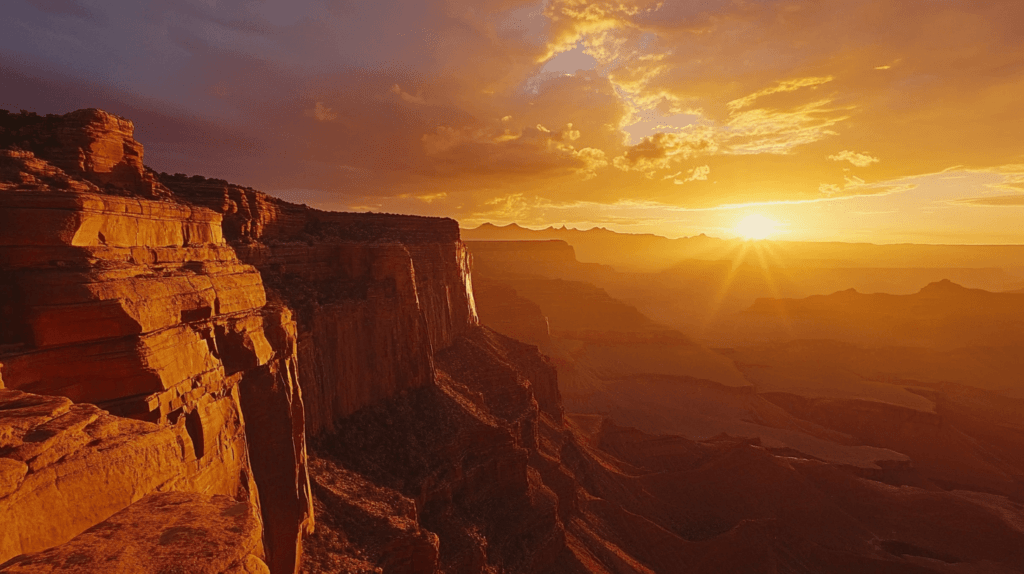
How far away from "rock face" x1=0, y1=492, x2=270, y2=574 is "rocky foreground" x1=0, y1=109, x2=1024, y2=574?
0.03 meters

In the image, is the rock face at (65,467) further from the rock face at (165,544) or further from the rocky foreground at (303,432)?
the rock face at (165,544)

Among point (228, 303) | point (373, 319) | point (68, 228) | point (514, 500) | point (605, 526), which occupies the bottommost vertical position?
point (605, 526)

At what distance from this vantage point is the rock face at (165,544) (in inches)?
200

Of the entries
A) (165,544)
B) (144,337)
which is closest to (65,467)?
(165,544)

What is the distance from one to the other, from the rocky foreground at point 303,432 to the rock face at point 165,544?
3 cm

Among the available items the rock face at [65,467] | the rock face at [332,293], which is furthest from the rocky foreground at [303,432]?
the rock face at [332,293]

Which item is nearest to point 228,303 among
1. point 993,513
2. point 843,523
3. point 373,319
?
point 373,319

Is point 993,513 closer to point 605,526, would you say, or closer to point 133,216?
point 605,526

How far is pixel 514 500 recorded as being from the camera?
30.1 meters

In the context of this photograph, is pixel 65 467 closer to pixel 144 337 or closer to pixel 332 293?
pixel 144 337

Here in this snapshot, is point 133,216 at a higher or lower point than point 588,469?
higher

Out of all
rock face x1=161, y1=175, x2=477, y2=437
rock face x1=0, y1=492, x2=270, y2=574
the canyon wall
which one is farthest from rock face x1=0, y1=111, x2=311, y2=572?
rock face x1=161, y1=175, x2=477, y2=437

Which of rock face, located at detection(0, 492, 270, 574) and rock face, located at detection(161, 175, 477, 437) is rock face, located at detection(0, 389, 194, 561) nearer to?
rock face, located at detection(0, 492, 270, 574)

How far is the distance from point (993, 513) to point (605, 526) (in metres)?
34.2
